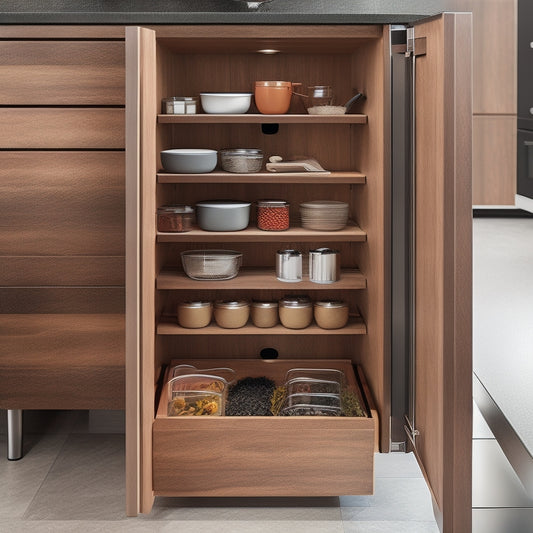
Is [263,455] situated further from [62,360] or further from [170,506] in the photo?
[62,360]

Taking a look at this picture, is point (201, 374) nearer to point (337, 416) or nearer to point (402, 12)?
point (337, 416)

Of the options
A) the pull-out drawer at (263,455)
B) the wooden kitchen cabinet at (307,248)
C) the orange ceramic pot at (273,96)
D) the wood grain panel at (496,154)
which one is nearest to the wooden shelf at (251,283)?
the wooden kitchen cabinet at (307,248)

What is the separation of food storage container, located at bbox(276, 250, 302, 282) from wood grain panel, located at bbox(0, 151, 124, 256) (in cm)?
48

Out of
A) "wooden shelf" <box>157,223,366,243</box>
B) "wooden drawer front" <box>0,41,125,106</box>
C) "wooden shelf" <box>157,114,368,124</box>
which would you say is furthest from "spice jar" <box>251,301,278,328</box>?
"wooden drawer front" <box>0,41,125,106</box>

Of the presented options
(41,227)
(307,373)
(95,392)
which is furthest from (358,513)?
(41,227)

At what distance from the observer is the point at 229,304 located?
2459mm

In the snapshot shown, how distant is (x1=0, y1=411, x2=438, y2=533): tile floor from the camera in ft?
6.98

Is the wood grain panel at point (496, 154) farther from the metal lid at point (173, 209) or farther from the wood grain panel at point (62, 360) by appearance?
the wood grain panel at point (62, 360)

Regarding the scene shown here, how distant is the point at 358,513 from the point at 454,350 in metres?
0.71

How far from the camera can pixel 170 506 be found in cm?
226

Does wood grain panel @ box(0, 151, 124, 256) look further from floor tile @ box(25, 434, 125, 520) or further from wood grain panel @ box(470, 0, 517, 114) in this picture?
wood grain panel @ box(470, 0, 517, 114)

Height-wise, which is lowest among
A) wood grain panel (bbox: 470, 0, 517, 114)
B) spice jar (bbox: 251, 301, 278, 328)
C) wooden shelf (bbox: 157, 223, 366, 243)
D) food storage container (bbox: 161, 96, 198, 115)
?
spice jar (bbox: 251, 301, 278, 328)

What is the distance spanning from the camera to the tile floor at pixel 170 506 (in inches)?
83.7

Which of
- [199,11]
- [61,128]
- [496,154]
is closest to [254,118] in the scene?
[199,11]
